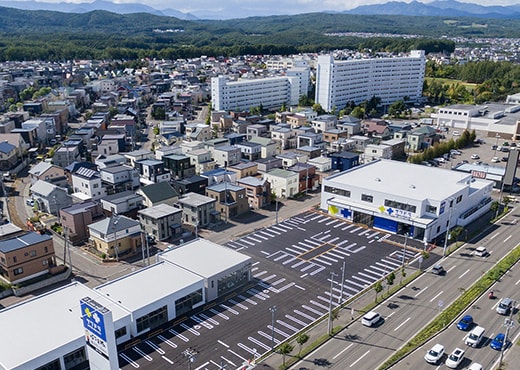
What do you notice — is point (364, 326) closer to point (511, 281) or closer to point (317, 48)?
point (511, 281)

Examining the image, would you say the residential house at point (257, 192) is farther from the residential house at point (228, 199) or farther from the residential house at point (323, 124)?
the residential house at point (323, 124)

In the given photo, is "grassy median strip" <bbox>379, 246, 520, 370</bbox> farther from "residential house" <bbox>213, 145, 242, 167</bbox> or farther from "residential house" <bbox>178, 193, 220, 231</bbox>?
"residential house" <bbox>213, 145, 242, 167</bbox>

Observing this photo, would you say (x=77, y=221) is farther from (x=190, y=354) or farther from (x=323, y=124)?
(x=323, y=124)

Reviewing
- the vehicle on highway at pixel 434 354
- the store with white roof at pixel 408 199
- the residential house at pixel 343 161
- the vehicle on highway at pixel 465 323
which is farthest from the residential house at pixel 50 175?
the vehicle on highway at pixel 465 323

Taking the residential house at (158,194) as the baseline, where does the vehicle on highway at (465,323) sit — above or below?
below

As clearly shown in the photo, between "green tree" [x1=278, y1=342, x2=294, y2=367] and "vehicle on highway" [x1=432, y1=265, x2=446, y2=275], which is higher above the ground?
"green tree" [x1=278, y1=342, x2=294, y2=367]

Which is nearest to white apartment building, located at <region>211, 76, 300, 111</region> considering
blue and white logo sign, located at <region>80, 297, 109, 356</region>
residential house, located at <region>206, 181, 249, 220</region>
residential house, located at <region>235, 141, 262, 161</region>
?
residential house, located at <region>235, 141, 262, 161</region>

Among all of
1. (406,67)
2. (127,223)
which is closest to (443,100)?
(406,67)
